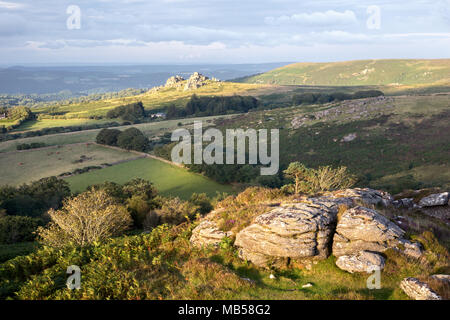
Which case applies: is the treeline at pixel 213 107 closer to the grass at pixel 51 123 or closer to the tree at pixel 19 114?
the grass at pixel 51 123

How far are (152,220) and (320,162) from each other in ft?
161

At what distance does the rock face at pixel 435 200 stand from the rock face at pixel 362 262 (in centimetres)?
919

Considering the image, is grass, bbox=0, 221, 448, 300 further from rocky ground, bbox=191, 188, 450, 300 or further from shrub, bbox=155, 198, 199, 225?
shrub, bbox=155, 198, 199, 225

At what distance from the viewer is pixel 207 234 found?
1511cm

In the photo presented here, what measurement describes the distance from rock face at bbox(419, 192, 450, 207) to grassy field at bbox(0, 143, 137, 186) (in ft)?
222

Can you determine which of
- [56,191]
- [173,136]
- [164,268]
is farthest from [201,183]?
[173,136]

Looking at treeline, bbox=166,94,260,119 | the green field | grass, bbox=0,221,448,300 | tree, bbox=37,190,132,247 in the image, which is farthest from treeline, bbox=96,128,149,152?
treeline, bbox=166,94,260,119

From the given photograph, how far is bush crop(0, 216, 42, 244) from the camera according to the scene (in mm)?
27281

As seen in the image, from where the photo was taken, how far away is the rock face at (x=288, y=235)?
40.1ft

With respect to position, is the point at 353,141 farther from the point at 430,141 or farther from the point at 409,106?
the point at 409,106

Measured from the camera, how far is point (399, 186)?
43750 millimetres

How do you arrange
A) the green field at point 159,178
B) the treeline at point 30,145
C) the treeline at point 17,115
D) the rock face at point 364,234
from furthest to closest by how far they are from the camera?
the treeline at point 17,115 → the treeline at point 30,145 → the green field at point 159,178 → the rock face at point 364,234

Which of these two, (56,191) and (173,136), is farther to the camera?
(173,136)

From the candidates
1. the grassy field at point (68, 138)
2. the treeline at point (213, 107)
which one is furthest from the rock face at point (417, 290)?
the treeline at point (213, 107)
